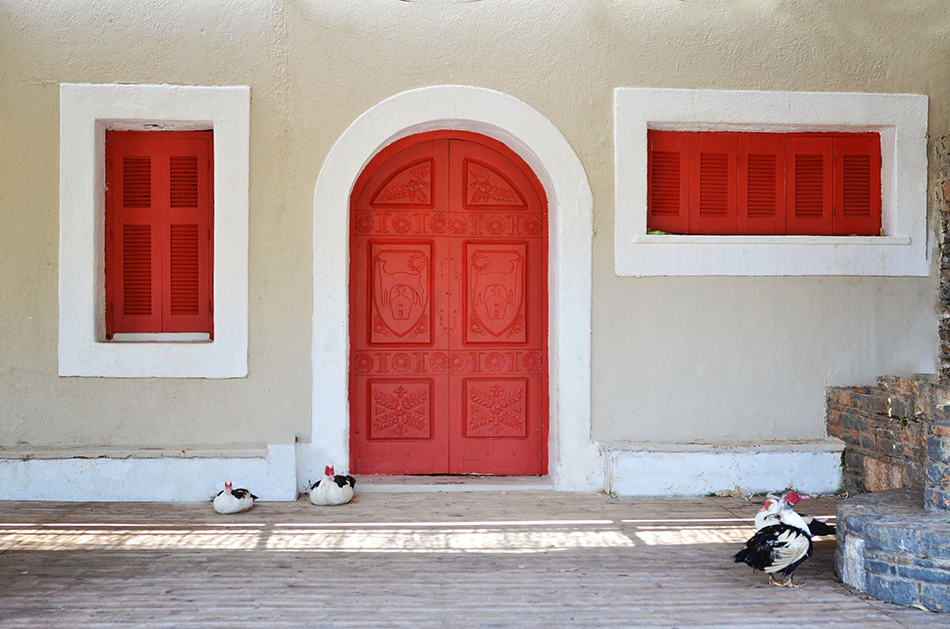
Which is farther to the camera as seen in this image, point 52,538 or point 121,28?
point 121,28

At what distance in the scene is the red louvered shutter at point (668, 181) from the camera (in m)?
6.00

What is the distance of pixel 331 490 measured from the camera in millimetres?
5359

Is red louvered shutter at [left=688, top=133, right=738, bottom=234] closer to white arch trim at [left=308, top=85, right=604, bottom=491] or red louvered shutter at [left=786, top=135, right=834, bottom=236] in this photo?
red louvered shutter at [left=786, top=135, right=834, bottom=236]

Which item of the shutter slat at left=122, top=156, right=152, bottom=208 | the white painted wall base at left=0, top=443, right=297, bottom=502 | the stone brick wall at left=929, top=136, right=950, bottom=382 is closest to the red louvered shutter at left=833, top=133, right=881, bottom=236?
the stone brick wall at left=929, top=136, right=950, bottom=382

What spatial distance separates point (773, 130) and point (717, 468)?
8.71 feet

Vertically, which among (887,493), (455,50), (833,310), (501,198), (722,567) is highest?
(455,50)

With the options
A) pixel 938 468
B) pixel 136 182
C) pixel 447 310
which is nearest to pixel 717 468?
pixel 938 468

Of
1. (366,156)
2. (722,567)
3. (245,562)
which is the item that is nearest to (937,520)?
(722,567)

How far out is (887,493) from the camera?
14.3 ft

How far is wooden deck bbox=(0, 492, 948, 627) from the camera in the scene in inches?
139

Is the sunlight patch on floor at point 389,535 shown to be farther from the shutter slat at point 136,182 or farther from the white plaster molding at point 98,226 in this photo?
the shutter slat at point 136,182

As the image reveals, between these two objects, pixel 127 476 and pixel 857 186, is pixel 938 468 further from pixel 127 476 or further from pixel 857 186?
pixel 127 476

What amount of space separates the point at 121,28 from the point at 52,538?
3580 mm

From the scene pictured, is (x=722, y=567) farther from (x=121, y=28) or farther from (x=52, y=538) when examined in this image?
(x=121, y=28)
